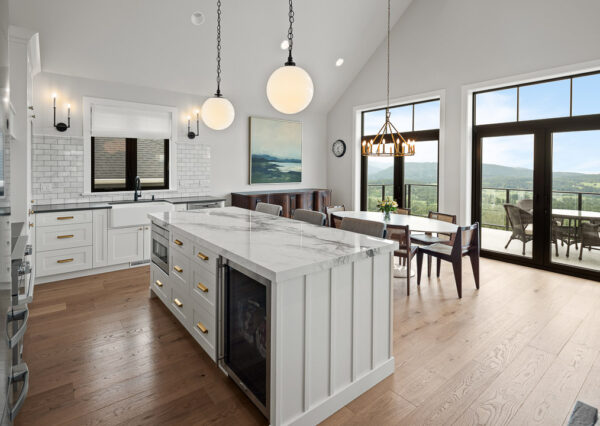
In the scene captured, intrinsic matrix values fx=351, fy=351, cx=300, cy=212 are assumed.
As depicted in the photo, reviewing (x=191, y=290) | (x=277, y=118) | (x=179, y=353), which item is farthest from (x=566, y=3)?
(x=179, y=353)

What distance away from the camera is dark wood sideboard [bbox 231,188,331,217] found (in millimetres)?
5856

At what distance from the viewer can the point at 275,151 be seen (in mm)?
6758

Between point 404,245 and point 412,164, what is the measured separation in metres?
2.82

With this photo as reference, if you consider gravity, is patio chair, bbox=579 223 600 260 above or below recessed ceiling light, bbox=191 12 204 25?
below

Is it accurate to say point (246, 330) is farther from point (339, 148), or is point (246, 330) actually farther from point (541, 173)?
point (339, 148)

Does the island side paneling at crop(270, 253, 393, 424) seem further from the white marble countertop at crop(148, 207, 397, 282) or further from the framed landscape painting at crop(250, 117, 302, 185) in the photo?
the framed landscape painting at crop(250, 117, 302, 185)

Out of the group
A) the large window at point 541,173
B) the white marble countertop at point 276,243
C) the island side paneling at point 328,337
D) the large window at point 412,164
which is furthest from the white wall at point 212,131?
the island side paneling at point 328,337

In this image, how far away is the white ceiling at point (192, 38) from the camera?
4.04m

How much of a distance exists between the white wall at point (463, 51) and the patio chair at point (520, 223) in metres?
0.58

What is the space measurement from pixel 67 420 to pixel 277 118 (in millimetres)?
5746

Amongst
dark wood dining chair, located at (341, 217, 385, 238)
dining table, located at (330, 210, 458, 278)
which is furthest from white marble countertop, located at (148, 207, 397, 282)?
dining table, located at (330, 210, 458, 278)

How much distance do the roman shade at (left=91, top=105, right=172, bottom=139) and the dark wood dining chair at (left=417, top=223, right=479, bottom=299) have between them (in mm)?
4074

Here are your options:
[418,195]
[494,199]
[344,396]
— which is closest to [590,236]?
[494,199]

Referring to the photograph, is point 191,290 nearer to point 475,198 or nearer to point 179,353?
point 179,353
